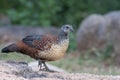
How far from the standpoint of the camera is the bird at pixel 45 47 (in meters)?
6.86

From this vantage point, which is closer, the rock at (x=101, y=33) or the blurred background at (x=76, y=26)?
the blurred background at (x=76, y=26)

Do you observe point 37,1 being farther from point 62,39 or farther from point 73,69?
point 62,39

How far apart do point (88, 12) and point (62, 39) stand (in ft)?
36.9

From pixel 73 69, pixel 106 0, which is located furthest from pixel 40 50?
pixel 106 0

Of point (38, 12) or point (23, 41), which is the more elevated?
point (38, 12)

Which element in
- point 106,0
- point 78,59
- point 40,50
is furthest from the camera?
point 106,0

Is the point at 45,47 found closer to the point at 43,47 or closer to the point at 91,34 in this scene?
the point at 43,47

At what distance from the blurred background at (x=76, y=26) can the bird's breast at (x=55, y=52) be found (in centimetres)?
480

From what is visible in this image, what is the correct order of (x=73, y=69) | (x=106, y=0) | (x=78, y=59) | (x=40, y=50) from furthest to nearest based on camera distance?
1. (x=106, y=0)
2. (x=78, y=59)
3. (x=73, y=69)
4. (x=40, y=50)

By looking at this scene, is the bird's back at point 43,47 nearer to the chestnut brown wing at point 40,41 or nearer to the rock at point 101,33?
the chestnut brown wing at point 40,41

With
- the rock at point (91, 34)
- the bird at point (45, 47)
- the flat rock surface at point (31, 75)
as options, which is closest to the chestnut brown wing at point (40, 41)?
the bird at point (45, 47)

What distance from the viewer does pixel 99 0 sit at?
17797 mm

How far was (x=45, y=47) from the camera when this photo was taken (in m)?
6.93

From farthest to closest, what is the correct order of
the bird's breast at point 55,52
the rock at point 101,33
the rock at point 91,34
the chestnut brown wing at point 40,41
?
the rock at point 91,34, the rock at point 101,33, the chestnut brown wing at point 40,41, the bird's breast at point 55,52
